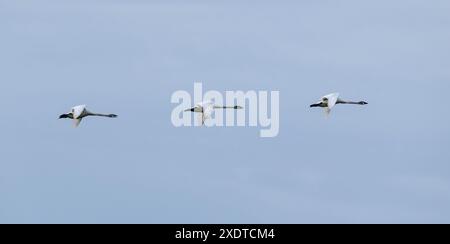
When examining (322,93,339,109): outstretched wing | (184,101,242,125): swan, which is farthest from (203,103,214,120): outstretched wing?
(322,93,339,109): outstretched wing

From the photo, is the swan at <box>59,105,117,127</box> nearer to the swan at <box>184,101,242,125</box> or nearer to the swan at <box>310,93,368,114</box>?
the swan at <box>184,101,242,125</box>

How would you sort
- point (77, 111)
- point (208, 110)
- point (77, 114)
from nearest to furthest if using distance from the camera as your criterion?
point (77, 114) < point (77, 111) < point (208, 110)

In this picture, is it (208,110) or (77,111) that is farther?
(208,110)

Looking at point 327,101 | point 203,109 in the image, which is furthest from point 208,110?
point 327,101

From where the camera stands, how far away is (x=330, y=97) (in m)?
185

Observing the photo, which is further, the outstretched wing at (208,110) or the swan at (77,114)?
the outstretched wing at (208,110)

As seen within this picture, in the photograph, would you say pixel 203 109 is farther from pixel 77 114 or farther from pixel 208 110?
A: pixel 77 114

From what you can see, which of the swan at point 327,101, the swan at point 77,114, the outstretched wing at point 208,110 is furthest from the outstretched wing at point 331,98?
the swan at point 77,114

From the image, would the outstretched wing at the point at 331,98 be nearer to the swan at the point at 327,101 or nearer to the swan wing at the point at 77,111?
the swan at the point at 327,101
